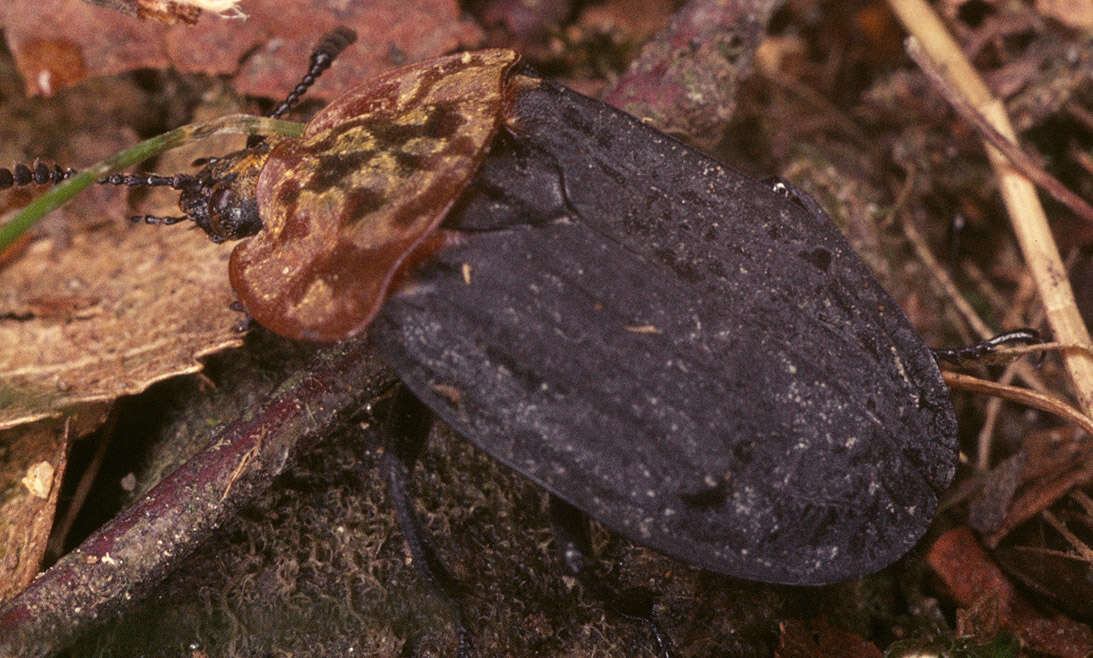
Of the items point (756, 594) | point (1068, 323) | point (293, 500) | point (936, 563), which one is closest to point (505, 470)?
point (293, 500)

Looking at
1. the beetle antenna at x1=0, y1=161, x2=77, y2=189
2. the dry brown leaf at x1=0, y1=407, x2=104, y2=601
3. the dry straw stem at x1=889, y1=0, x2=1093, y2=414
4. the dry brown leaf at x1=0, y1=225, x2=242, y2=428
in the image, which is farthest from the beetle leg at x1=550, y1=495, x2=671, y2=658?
the beetle antenna at x1=0, y1=161, x2=77, y2=189

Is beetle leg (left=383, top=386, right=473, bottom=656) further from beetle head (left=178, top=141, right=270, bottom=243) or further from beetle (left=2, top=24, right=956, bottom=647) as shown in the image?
beetle head (left=178, top=141, right=270, bottom=243)

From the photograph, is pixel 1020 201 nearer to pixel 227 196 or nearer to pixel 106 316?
pixel 227 196

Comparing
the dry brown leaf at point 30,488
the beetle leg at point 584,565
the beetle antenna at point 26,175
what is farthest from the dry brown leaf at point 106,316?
the beetle leg at point 584,565

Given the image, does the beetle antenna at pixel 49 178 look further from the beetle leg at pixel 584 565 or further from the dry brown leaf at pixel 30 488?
the beetle leg at pixel 584 565

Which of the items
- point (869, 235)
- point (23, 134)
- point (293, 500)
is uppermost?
point (869, 235)

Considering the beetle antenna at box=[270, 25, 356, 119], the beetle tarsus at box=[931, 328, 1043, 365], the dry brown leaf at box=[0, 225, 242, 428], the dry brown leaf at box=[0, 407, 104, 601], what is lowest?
the dry brown leaf at box=[0, 407, 104, 601]

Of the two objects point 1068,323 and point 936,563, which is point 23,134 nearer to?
point 936,563
